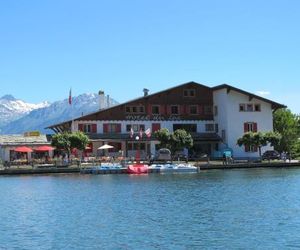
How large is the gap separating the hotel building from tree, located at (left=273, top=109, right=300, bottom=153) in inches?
432

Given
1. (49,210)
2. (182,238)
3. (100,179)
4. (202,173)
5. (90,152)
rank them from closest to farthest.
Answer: (182,238) < (49,210) < (100,179) < (202,173) < (90,152)

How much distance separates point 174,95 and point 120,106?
8679mm

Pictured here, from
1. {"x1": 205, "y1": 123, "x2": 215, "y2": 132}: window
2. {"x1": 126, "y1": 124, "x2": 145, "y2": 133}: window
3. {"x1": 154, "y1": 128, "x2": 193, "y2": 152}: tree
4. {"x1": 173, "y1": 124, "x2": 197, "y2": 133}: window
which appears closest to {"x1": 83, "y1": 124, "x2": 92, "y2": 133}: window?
{"x1": 126, "y1": 124, "x2": 145, "y2": 133}: window

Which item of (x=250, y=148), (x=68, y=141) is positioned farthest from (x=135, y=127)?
(x=250, y=148)

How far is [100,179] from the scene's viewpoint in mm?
66312

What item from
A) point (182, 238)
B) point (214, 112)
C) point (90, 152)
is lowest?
point (182, 238)

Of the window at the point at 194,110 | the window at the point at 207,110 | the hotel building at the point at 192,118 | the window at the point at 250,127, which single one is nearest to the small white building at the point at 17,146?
the hotel building at the point at 192,118

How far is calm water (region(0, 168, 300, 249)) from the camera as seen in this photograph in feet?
93.5

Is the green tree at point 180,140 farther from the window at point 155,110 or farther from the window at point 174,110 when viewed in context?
the window at point 174,110

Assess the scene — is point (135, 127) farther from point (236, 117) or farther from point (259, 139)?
point (259, 139)

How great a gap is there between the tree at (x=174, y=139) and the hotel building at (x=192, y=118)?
626 cm

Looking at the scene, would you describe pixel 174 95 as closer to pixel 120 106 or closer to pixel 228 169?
pixel 120 106

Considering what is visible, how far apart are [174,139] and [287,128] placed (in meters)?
32.0

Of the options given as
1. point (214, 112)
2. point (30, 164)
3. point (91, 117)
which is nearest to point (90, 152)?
point (91, 117)
